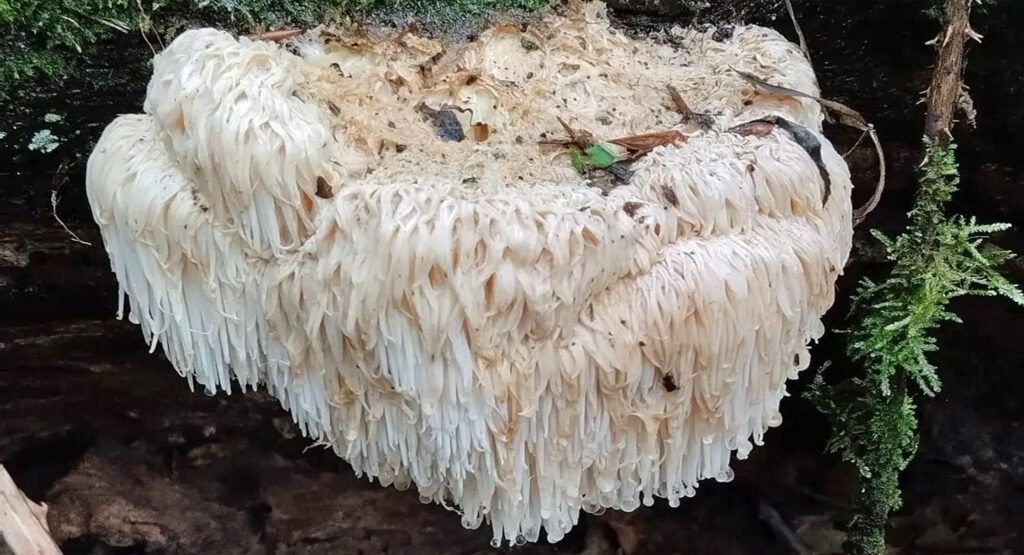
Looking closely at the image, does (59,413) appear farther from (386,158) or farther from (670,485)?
(670,485)

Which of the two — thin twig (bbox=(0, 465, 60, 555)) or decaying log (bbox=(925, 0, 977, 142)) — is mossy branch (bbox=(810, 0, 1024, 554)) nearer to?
decaying log (bbox=(925, 0, 977, 142))

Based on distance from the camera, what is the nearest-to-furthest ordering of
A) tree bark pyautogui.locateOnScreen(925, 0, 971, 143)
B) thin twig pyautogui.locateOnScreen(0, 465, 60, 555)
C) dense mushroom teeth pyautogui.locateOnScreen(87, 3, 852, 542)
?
dense mushroom teeth pyautogui.locateOnScreen(87, 3, 852, 542), thin twig pyautogui.locateOnScreen(0, 465, 60, 555), tree bark pyautogui.locateOnScreen(925, 0, 971, 143)

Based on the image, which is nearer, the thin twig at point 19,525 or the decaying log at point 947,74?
the thin twig at point 19,525

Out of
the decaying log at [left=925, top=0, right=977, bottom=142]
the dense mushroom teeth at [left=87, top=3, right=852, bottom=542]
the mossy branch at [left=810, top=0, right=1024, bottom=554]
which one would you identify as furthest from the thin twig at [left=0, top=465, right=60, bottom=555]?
the decaying log at [left=925, top=0, right=977, bottom=142]

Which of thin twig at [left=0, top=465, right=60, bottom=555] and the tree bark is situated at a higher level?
the tree bark

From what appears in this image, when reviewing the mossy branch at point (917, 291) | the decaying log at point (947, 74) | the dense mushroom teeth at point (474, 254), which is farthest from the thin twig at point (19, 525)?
the decaying log at point (947, 74)

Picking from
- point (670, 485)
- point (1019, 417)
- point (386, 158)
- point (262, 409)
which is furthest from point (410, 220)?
point (1019, 417)

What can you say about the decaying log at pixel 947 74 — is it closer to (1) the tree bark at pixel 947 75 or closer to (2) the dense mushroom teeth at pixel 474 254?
(1) the tree bark at pixel 947 75
